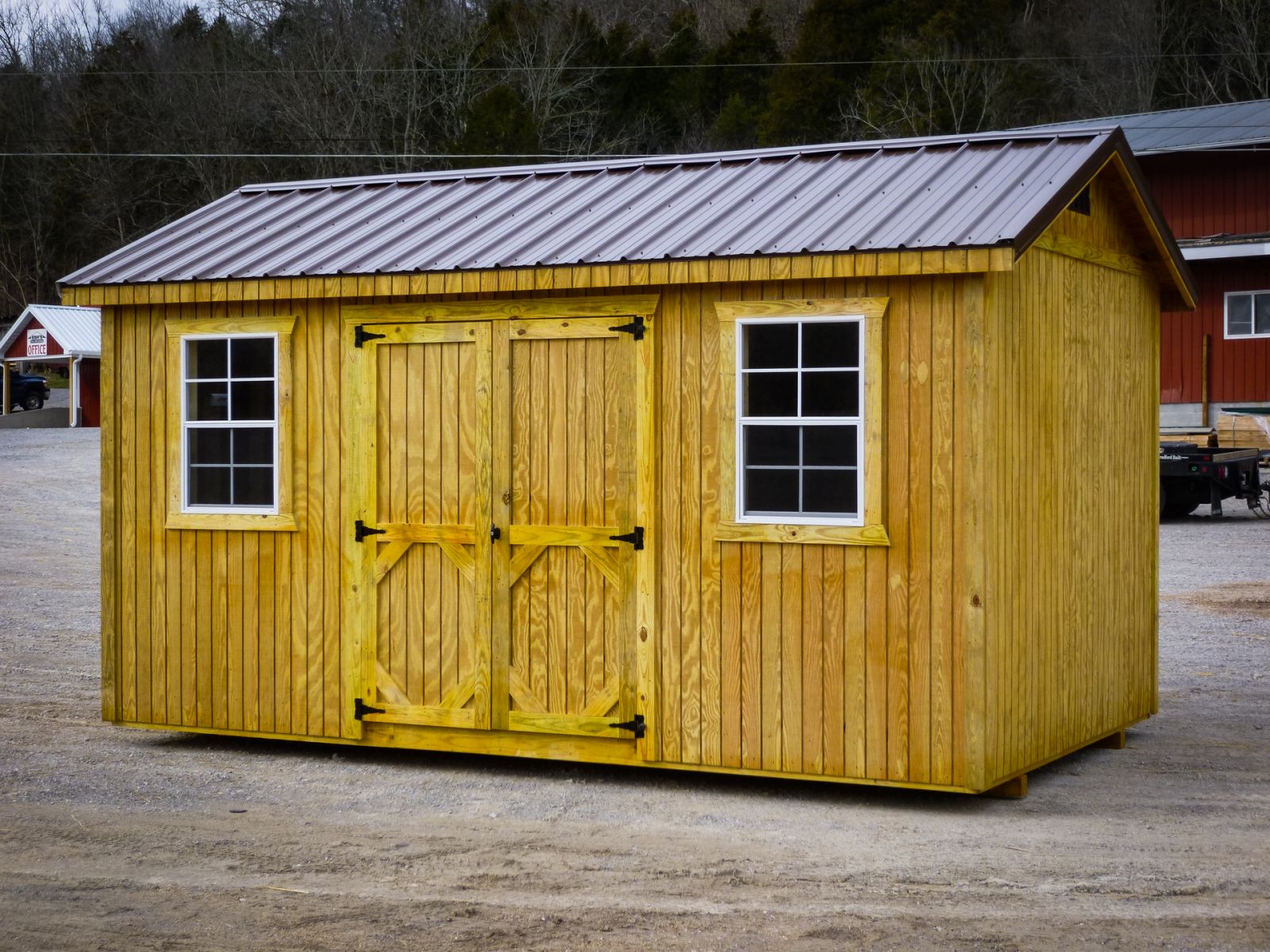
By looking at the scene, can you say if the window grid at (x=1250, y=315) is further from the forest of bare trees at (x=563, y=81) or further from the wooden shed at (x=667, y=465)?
the wooden shed at (x=667, y=465)

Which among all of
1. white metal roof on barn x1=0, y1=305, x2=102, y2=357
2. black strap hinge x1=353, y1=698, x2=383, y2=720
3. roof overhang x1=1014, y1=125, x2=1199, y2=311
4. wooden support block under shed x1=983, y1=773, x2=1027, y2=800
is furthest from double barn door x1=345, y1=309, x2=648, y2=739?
white metal roof on barn x1=0, y1=305, x2=102, y2=357

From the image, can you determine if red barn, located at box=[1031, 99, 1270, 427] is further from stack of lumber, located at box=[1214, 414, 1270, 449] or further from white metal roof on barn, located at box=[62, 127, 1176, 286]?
white metal roof on barn, located at box=[62, 127, 1176, 286]

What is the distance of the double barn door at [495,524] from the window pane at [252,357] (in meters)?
0.57

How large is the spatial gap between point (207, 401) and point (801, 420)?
3612 mm

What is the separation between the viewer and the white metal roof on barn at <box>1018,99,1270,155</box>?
90.0 feet

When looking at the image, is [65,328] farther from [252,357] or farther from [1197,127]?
[252,357]

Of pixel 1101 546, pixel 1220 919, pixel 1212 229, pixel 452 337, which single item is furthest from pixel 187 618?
pixel 1212 229

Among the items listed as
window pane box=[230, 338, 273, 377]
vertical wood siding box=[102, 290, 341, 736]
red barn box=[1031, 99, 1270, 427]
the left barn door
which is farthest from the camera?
→ red barn box=[1031, 99, 1270, 427]

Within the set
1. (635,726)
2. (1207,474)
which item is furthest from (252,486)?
(1207,474)

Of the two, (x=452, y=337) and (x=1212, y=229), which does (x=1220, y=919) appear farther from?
(x=1212, y=229)

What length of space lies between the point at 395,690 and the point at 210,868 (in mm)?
2328

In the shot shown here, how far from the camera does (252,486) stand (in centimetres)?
905

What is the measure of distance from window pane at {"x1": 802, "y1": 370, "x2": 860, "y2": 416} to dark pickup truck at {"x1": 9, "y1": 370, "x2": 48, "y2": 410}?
4332cm

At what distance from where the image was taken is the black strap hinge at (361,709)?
8664 millimetres
